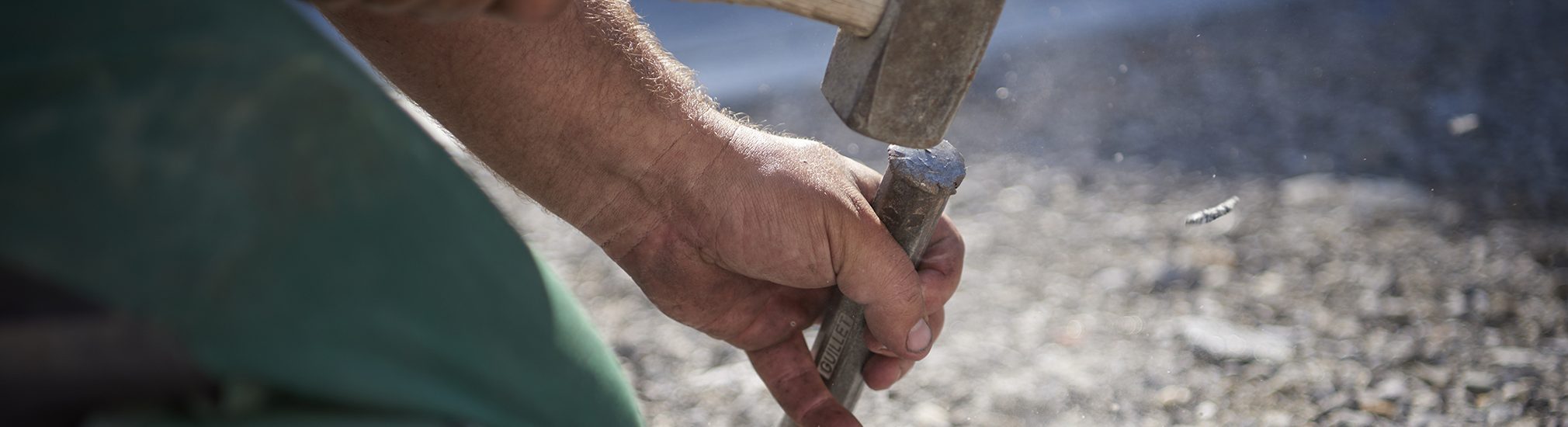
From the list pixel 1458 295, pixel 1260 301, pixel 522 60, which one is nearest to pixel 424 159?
pixel 522 60

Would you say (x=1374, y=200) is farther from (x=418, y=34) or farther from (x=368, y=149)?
(x=368, y=149)

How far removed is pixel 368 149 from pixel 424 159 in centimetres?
5

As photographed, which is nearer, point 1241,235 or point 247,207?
point 247,207

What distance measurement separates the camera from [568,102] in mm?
1341

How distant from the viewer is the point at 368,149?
748mm

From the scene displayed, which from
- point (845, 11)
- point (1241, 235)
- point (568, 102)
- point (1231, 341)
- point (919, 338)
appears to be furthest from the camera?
point (1241, 235)

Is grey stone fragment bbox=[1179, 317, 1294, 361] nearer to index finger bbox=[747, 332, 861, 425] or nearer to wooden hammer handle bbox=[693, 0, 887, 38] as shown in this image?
index finger bbox=[747, 332, 861, 425]

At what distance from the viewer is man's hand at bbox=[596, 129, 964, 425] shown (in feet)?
4.56

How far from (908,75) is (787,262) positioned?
0.37 meters

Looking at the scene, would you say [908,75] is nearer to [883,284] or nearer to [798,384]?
[883,284]

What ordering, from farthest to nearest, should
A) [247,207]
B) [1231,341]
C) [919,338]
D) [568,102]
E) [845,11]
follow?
[1231,341]
[919,338]
[568,102]
[845,11]
[247,207]

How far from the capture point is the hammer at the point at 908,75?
1135 millimetres

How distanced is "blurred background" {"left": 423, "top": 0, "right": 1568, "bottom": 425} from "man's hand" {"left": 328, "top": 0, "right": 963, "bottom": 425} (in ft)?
2.13

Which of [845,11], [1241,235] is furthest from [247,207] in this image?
[1241,235]
